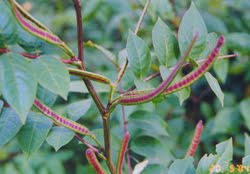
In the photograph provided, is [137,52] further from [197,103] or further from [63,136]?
[197,103]

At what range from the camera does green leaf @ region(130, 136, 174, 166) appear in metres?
1.25

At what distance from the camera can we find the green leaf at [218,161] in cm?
96

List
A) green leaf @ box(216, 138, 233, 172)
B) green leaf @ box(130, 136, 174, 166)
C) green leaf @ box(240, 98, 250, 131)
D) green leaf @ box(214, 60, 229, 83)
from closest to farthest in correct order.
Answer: green leaf @ box(216, 138, 233, 172), green leaf @ box(130, 136, 174, 166), green leaf @ box(214, 60, 229, 83), green leaf @ box(240, 98, 250, 131)

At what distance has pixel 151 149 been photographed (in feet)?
4.19

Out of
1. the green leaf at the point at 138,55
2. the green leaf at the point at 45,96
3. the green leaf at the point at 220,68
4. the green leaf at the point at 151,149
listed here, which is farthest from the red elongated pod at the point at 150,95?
the green leaf at the point at 220,68

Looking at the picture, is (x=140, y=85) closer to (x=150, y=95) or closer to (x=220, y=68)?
(x=150, y=95)

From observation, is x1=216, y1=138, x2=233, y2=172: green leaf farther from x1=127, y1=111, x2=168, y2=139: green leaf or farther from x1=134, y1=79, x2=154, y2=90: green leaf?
x1=127, y1=111, x2=168, y2=139: green leaf

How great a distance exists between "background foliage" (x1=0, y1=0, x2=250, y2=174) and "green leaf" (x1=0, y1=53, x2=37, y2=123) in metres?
0.14

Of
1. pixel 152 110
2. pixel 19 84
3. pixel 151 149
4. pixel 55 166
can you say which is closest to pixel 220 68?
pixel 152 110

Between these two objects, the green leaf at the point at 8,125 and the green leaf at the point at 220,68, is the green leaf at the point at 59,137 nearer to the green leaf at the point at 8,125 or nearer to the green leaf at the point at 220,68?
the green leaf at the point at 8,125

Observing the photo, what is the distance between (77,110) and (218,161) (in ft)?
1.27

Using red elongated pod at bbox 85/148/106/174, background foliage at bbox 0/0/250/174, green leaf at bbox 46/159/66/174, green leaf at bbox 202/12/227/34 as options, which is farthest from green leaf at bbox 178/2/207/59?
green leaf at bbox 46/159/66/174

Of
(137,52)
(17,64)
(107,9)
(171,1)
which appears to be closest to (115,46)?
(107,9)

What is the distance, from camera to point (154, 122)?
4.32 feet
